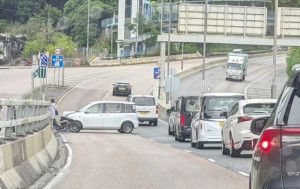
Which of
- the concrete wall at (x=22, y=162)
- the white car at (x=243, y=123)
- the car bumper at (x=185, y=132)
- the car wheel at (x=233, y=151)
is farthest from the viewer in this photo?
the car bumper at (x=185, y=132)

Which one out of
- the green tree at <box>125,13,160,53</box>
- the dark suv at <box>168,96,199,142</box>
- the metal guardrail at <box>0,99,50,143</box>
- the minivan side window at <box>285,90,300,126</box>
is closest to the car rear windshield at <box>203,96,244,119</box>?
the dark suv at <box>168,96,199,142</box>

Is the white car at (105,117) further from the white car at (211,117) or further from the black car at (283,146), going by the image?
the black car at (283,146)

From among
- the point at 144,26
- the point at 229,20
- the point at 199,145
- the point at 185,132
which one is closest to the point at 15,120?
the point at 199,145

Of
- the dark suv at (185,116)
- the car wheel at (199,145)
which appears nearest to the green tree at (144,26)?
the dark suv at (185,116)

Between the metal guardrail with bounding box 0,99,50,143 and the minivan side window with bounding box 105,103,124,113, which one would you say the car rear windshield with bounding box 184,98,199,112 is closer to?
the minivan side window with bounding box 105,103,124,113

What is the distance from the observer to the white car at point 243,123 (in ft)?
66.3

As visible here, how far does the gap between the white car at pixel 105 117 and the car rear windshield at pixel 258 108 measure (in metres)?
18.1

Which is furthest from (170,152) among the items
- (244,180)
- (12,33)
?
(12,33)

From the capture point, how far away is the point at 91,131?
40.6m

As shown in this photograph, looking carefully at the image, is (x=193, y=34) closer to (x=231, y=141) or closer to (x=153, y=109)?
(x=153, y=109)

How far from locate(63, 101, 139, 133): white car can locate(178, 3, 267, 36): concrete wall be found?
19.5m

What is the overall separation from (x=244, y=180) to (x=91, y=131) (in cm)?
2634

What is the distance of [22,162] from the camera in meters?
12.7

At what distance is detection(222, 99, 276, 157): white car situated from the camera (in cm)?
2022
